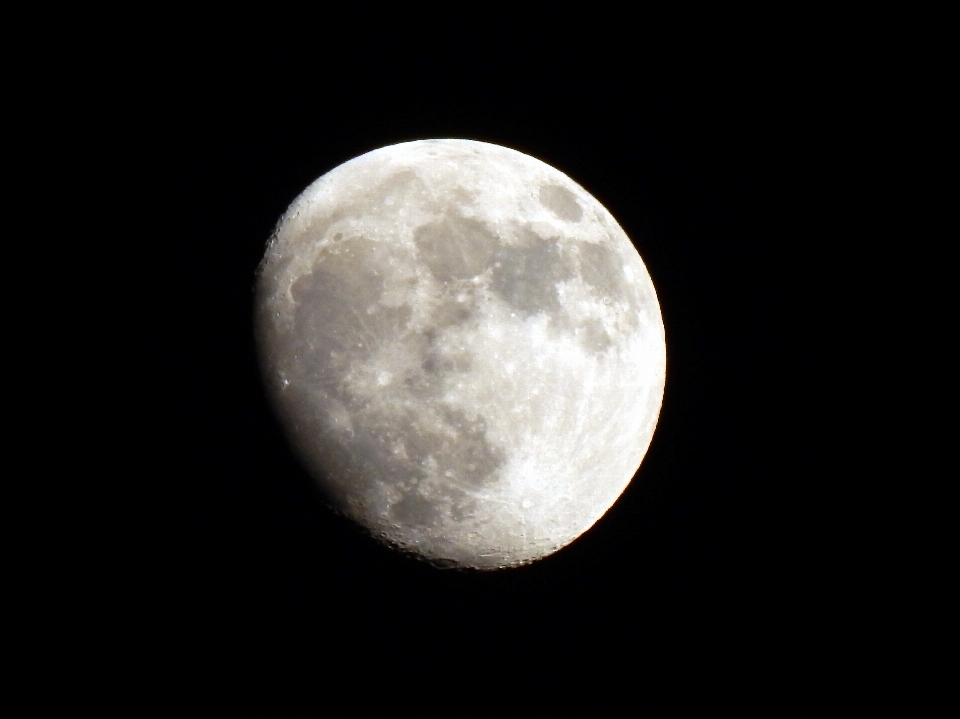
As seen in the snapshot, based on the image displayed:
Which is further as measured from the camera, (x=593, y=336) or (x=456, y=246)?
(x=593, y=336)

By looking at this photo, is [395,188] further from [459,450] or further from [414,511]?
[414,511]

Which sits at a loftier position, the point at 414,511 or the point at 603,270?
the point at 603,270

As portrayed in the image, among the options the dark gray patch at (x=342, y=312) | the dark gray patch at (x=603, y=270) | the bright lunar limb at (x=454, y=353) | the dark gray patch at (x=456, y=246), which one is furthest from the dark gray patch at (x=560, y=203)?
the dark gray patch at (x=342, y=312)

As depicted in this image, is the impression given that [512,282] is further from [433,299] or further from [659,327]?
[659,327]

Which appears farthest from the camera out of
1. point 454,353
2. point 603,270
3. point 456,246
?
point 603,270

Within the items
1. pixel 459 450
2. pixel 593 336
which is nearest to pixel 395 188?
pixel 593 336

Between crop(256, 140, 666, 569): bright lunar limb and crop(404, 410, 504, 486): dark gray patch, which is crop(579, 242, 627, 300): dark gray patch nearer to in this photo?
crop(256, 140, 666, 569): bright lunar limb

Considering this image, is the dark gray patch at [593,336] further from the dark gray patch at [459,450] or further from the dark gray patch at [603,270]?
the dark gray patch at [459,450]

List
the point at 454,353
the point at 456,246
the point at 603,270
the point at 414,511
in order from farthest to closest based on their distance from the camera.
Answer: the point at 603,270
the point at 414,511
the point at 456,246
the point at 454,353
